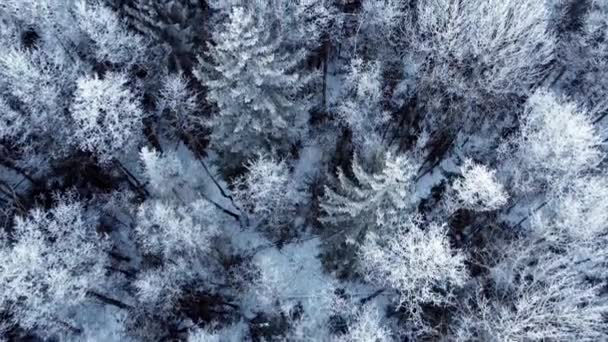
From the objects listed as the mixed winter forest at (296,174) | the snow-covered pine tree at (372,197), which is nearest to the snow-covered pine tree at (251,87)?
the mixed winter forest at (296,174)

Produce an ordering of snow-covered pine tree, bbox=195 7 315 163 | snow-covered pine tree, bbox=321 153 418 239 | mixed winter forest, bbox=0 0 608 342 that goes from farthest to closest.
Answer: mixed winter forest, bbox=0 0 608 342 → snow-covered pine tree, bbox=195 7 315 163 → snow-covered pine tree, bbox=321 153 418 239

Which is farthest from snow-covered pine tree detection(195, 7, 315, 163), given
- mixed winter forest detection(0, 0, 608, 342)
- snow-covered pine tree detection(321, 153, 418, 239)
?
snow-covered pine tree detection(321, 153, 418, 239)

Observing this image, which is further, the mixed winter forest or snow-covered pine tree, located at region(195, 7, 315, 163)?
the mixed winter forest

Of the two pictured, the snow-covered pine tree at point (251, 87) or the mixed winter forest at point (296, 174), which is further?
the mixed winter forest at point (296, 174)

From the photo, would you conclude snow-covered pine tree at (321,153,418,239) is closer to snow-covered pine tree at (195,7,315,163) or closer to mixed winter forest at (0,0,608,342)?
mixed winter forest at (0,0,608,342)

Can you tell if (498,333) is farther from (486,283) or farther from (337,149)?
(337,149)

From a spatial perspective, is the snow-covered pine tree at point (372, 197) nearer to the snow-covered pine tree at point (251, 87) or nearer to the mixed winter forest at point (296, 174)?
the mixed winter forest at point (296, 174)

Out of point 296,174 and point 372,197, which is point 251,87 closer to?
point 372,197

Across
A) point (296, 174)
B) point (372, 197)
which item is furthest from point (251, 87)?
point (296, 174)

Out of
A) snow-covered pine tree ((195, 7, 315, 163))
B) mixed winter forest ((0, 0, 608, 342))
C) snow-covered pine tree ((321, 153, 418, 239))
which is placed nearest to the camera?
snow-covered pine tree ((321, 153, 418, 239))

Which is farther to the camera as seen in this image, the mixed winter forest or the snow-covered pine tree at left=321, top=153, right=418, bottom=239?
the mixed winter forest
